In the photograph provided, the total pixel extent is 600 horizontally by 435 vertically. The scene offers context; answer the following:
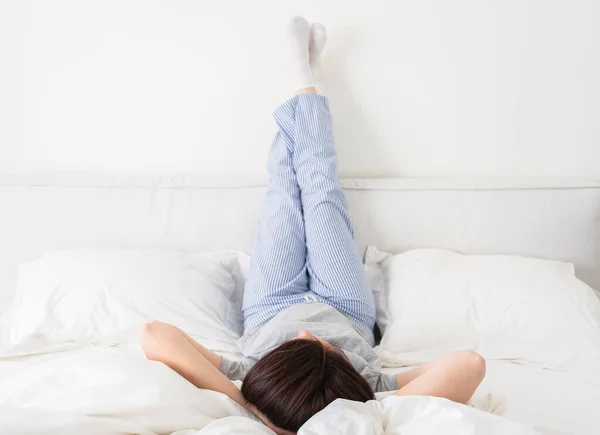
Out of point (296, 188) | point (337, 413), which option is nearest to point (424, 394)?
point (337, 413)

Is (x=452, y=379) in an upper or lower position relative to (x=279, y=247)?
lower

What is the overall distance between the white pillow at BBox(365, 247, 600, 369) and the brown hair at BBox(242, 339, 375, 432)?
462 mm

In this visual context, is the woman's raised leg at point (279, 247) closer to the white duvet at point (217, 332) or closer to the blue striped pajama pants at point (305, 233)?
the blue striped pajama pants at point (305, 233)

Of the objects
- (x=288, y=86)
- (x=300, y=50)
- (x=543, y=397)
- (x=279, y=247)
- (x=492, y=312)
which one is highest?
(x=300, y=50)

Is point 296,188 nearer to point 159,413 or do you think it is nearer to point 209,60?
point 209,60

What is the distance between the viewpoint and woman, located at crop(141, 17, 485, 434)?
112cm

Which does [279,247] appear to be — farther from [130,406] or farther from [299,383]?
[130,406]

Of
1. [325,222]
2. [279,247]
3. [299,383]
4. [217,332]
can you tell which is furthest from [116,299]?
[299,383]

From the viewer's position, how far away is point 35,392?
1.07 meters

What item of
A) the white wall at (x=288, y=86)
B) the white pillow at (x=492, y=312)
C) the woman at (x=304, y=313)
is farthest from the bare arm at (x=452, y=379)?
the white wall at (x=288, y=86)

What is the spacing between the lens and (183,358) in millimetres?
1188

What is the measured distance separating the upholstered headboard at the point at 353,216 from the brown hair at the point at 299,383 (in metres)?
0.76

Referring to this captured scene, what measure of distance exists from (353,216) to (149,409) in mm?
1054

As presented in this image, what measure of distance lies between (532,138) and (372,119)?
0.53 m
